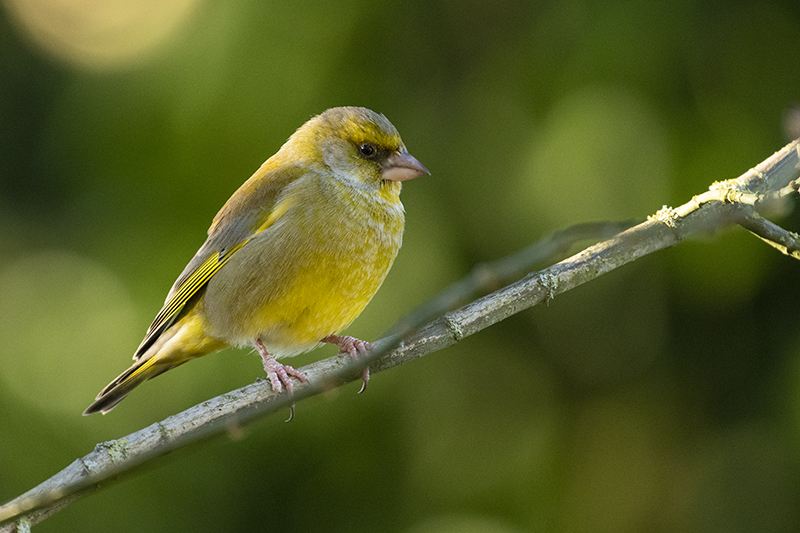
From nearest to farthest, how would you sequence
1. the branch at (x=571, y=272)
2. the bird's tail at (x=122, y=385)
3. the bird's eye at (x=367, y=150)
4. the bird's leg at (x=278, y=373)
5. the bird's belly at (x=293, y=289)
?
the branch at (x=571, y=272)
the bird's leg at (x=278, y=373)
the bird's belly at (x=293, y=289)
the bird's tail at (x=122, y=385)
the bird's eye at (x=367, y=150)

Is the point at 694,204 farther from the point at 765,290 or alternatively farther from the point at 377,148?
the point at 765,290

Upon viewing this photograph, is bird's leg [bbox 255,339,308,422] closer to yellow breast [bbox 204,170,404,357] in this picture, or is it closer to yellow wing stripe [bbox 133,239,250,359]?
yellow breast [bbox 204,170,404,357]

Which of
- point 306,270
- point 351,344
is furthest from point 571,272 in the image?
point 351,344

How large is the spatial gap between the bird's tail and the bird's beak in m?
1.17

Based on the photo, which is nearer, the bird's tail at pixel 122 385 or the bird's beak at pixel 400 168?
the bird's tail at pixel 122 385

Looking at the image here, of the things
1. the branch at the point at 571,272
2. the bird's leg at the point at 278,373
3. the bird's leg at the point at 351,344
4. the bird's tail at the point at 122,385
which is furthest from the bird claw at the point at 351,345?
the bird's tail at the point at 122,385

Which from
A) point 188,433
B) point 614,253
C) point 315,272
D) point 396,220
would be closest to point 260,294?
point 315,272

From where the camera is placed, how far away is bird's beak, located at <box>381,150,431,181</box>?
9.96 ft

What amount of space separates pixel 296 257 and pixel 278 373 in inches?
17.2

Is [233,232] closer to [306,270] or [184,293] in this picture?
[184,293]

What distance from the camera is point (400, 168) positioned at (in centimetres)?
306

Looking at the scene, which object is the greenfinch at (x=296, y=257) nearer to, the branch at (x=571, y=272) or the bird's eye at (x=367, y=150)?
the bird's eye at (x=367, y=150)

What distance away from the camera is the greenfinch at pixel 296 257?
2.79 meters

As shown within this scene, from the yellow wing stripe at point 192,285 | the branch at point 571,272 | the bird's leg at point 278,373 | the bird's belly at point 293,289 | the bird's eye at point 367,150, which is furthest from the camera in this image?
the bird's eye at point 367,150
